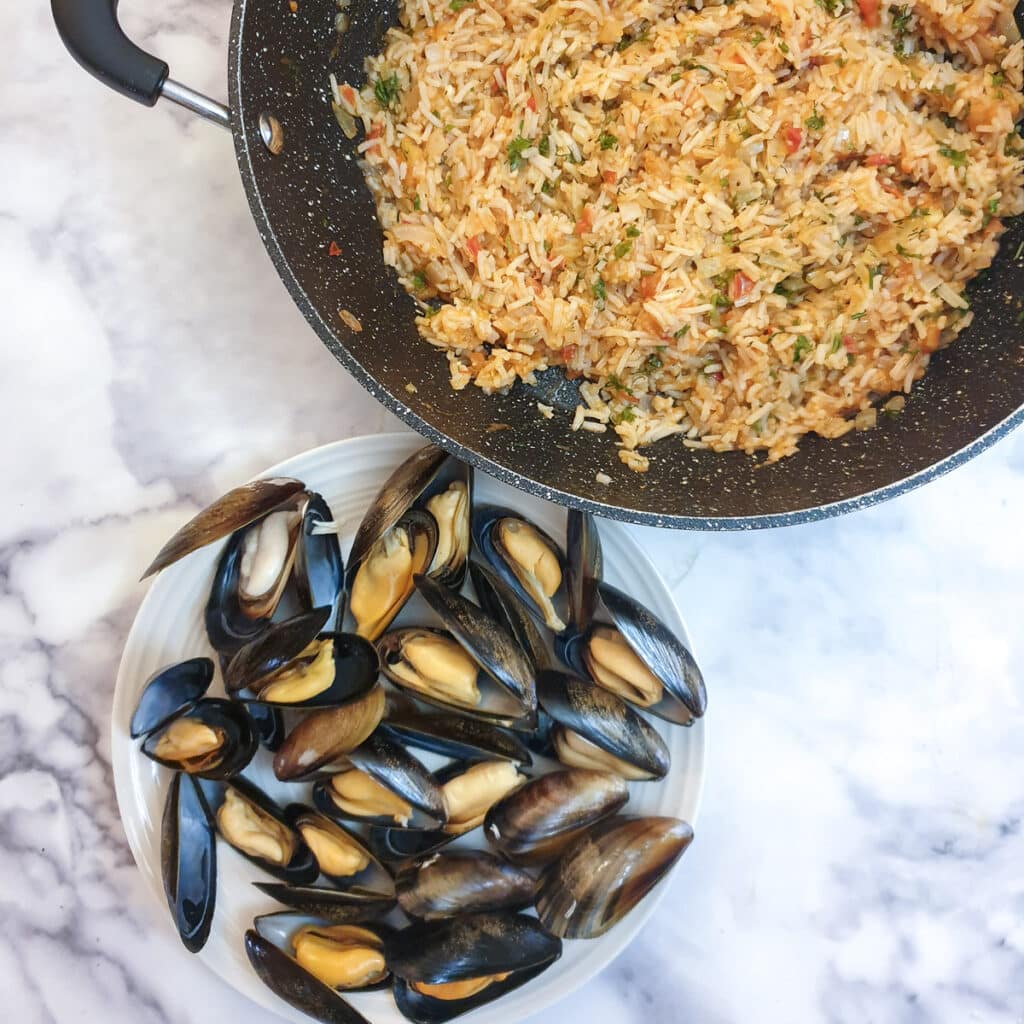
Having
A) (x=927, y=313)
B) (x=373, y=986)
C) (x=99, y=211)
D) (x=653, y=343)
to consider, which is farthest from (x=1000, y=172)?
(x=373, y=986)

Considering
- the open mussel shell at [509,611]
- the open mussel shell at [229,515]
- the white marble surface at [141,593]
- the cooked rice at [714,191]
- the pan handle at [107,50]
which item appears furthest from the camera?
the white marble surface at [141,593]

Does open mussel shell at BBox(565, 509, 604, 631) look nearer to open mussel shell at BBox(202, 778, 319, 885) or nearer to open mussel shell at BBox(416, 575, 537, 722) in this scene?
open mussel shell at BBox(416, 575, 537, 722)

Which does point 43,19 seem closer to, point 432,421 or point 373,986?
point 432,421

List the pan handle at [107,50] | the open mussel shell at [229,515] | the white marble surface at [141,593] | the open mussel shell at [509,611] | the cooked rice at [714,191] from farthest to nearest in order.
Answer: the white marble surface at [141,593] → the open mussel shell at [509,611] → the open mussel shell at [229,515] → the cooked rice at [714,191] → the pan handle at [107,50]

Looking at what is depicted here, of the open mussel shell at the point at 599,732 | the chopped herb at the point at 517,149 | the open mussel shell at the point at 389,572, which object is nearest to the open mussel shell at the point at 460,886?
the open mussel shell at the point at 599,732

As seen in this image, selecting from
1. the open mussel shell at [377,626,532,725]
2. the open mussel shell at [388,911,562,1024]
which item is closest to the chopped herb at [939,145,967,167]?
the open mussel shell at [377,626,532,725]

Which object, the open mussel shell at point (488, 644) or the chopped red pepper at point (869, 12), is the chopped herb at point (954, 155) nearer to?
the chopped red pepper at point (869, 12)
